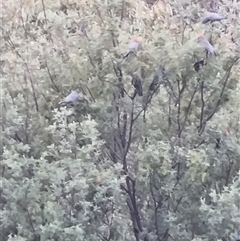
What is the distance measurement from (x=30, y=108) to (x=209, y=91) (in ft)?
3.91

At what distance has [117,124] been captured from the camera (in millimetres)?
4250

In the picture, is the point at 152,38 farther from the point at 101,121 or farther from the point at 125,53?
the point at 101,121

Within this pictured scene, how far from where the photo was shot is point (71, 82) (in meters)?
4.18

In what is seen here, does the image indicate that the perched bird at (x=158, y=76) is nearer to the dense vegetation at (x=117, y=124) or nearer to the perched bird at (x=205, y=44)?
the dense vegetation at (x=117, y=124)

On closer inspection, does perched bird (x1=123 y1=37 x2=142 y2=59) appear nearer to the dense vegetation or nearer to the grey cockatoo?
the dense vegetation

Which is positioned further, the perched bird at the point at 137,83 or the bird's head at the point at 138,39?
the perched bird at the point at 137,83

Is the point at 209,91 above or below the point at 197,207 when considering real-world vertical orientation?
above

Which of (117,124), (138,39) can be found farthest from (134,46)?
(117,124)

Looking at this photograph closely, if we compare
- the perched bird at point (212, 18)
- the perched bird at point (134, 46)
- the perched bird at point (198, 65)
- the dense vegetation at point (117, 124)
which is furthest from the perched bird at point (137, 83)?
the perched bird at point (212, 18)

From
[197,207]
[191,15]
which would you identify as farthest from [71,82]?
[197,207]

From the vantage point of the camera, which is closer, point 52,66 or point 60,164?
point 60,164

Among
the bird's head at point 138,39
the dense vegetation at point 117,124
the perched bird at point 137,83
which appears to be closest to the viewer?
the dense vegetation at point 117,124

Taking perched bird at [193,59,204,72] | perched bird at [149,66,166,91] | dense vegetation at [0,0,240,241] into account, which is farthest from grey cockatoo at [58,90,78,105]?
perched bird at [193,59,204,72]

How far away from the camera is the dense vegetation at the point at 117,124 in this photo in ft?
12.5
